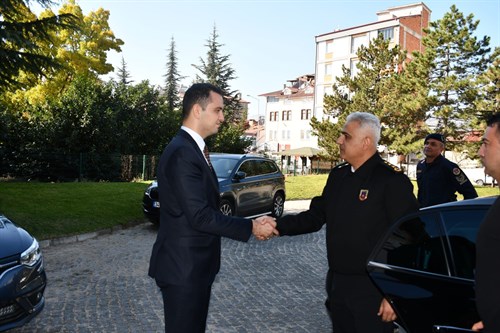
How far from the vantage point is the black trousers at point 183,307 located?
8.79 feet

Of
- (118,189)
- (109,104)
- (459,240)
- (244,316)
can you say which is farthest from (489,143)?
(109,104)

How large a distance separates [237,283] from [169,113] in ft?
85.3

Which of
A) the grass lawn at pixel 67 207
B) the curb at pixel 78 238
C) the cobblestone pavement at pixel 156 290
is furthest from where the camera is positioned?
the grass lawn at pixel 67 207

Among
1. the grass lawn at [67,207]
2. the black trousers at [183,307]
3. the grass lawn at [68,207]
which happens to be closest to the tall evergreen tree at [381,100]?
the grass lawn at [68,207]

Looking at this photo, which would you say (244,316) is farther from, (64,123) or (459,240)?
(64,123)

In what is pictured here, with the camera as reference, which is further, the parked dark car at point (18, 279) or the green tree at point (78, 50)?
the green tree at point (78, 50)

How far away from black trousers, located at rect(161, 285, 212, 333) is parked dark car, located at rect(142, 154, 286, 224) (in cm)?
765

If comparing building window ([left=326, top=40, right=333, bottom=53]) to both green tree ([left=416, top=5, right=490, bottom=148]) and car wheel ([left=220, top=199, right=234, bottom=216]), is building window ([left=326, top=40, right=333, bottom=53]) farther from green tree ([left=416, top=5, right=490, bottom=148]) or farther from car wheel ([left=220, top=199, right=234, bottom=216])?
car wheel ([left=220, top=199, right=234, bottom=216])

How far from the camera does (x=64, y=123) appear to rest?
70.9 feet

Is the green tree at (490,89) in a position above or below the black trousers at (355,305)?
above

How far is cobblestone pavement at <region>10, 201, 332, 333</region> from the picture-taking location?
16.2 ft

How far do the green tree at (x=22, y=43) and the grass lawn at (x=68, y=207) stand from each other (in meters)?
3.11

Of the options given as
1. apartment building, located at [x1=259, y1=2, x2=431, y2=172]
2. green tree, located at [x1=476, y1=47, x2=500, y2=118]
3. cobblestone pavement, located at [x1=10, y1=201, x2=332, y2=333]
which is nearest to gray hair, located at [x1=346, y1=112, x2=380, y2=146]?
cobblestone pavement, located at [x1=10, y1=201, x2=332, y2=333]

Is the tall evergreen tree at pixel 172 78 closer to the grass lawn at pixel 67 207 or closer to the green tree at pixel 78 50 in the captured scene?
the green tree at pixel 78 50
